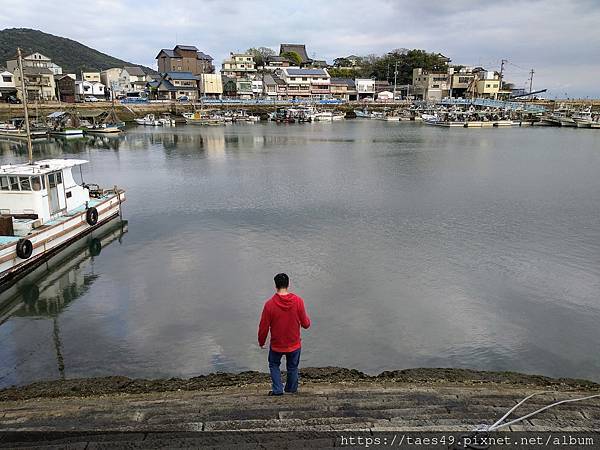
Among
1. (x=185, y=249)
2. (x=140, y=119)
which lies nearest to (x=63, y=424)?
(x=185, y=249)

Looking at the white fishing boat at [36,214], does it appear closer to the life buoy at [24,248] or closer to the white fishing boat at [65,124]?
the life buoy at [24,248]

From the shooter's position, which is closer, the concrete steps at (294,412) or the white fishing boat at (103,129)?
the concrete steps at (294,412)

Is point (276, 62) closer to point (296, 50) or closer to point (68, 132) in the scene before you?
point (296, 50)

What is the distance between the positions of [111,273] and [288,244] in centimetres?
680

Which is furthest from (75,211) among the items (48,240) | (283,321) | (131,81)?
(131,81)

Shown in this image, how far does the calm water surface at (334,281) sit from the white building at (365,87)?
102 meters

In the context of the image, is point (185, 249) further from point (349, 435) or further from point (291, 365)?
point (349, 435)

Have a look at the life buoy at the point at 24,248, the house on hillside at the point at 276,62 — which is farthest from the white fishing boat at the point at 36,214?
the house on hillside at the point at 276,62

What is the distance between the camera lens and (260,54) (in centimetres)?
14775

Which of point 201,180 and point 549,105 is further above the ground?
point 549,105

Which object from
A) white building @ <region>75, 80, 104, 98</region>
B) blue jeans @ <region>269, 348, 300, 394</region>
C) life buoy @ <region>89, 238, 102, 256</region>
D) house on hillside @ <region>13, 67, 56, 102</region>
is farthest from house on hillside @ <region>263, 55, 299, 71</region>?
blue jeans @ <region>269, 348, 300, 394</region>

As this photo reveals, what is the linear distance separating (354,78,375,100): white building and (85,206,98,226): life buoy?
11828cm

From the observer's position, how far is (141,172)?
3853cm

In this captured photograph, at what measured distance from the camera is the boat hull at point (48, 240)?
14539mm
